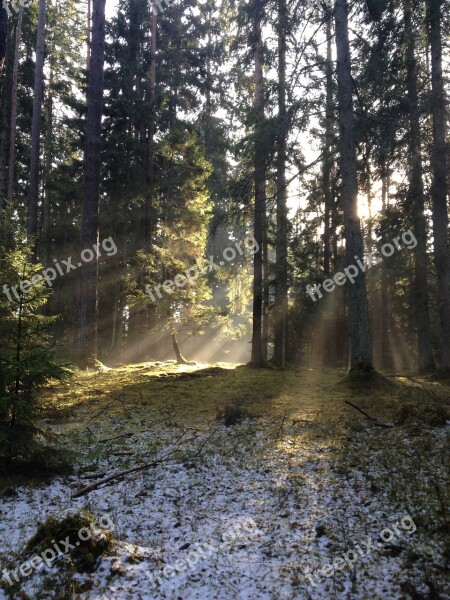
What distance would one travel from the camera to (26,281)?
16.3 ft

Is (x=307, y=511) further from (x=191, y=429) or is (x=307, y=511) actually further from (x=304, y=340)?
(x=304, y=340)

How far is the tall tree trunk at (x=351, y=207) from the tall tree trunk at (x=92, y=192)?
826 cm

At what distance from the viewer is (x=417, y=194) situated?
47.2ft

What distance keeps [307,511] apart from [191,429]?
11.0ft

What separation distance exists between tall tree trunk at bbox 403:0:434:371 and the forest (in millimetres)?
108

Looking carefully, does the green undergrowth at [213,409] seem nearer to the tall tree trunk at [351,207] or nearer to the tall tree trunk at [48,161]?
the tall tree trunk at [351,207]

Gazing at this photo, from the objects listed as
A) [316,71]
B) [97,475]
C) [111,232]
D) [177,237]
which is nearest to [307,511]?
[97,475]

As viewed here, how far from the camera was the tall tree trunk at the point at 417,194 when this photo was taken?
490 inches

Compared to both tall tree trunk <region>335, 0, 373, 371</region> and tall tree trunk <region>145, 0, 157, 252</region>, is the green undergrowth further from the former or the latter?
tall tree trunk <region>145, 0, 157, 252</region>
